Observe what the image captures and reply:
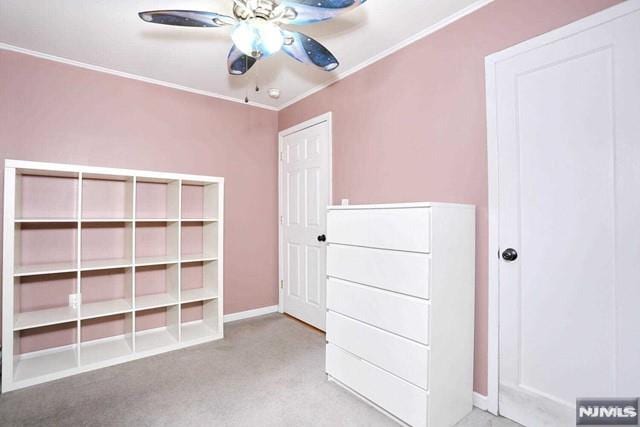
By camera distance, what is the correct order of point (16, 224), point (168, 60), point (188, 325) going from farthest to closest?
point (188, 325) → point (168, 60) → point (16, 224)

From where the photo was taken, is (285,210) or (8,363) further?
(285,210)

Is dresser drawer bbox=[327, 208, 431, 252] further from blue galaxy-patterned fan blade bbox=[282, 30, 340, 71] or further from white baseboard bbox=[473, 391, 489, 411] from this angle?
white baseboard bbox=[473, 391, 489, 411]

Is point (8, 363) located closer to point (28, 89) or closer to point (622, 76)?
point (28, 89)

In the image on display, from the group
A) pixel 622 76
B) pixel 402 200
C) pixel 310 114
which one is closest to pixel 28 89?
pixel 310 114

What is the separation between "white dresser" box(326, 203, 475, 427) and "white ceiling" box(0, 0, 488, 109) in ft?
4.06

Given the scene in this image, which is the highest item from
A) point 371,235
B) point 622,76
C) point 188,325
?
point 622,76

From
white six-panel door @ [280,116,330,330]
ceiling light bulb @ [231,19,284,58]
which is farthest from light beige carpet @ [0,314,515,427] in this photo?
ceiling light bulb @ [231,19,284,58]

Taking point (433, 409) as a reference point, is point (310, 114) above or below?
above

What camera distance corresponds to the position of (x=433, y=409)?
61.0 inches

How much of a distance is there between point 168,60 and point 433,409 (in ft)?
10.0

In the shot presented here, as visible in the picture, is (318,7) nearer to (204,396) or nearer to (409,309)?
(409,309)

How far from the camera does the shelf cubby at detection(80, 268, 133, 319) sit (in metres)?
2.48

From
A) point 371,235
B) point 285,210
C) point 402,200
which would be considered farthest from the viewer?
point 285,210

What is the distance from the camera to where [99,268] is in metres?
2.28
